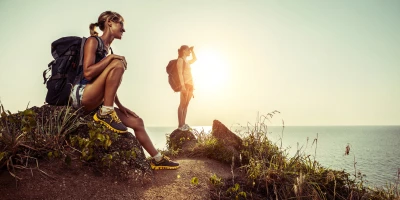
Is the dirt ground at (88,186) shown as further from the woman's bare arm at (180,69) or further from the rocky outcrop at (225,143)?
the woman's bare arm at (180,69)

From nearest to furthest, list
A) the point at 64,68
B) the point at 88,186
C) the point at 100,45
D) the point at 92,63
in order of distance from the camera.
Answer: the point at 88,186 → the point at 92,63 → the point at 64,68 → the point at 100,45

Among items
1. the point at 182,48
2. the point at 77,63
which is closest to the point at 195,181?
the point at 77,63

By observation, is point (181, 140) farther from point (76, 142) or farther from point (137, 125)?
point (76, 142)

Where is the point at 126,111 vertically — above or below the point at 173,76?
below

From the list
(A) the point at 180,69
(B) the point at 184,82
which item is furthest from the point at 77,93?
(B) the point at 184,82

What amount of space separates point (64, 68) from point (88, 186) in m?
1.94

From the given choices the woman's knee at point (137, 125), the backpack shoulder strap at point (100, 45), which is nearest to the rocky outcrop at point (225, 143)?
the woman's knee at point (137, 125)

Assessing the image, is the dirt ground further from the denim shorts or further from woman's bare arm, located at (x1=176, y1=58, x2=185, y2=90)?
woman's bare arm, located at (x1=176, y1=58, x2=185, y2=90)

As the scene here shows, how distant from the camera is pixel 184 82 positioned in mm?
8211

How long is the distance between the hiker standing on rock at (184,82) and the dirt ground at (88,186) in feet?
13.6

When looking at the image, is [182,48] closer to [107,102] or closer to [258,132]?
[258,132]

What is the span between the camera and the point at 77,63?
142 inches

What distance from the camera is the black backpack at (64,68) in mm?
3490

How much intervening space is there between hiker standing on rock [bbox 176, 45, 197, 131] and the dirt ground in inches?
164
